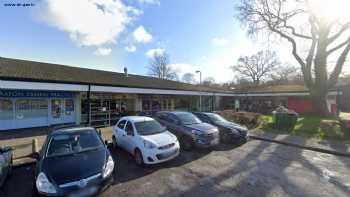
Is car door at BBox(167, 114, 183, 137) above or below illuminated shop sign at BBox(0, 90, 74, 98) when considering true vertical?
below

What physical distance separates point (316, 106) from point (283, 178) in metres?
15.9

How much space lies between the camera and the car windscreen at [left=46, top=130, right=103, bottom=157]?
4711 millimetres

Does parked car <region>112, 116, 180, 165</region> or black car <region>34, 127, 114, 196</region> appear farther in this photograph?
parked car <region>112, 116, 180, 165</region>

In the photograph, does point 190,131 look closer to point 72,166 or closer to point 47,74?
point 72,166

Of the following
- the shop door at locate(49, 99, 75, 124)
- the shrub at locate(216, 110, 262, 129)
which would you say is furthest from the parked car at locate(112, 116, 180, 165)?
the shrub at locate(216, 110, 262, 129)

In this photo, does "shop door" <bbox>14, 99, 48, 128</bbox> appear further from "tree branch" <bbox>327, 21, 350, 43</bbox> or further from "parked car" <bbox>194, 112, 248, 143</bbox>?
"tree branch" <bbox>327, 21, 350, 43</bbox>

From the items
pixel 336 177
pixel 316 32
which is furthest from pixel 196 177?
pixel 316 32

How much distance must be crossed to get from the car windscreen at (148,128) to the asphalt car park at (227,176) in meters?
1.15

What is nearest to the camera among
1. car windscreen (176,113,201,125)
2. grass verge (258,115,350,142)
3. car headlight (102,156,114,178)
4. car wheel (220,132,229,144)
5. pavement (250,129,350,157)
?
car headlight (102,156,114,178)

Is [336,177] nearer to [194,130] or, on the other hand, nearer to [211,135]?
[211,135]

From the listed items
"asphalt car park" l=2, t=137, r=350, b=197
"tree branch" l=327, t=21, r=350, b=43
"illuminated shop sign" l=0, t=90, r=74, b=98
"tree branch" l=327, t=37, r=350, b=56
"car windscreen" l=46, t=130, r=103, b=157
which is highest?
"tree branch" l=327, t=21, r=350, b=43

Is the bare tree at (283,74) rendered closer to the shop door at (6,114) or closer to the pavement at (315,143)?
the pavement at (315,143)

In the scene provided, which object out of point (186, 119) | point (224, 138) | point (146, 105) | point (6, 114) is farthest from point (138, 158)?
point (146, 105)

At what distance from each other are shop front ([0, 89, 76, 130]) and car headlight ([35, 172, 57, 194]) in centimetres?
1115
